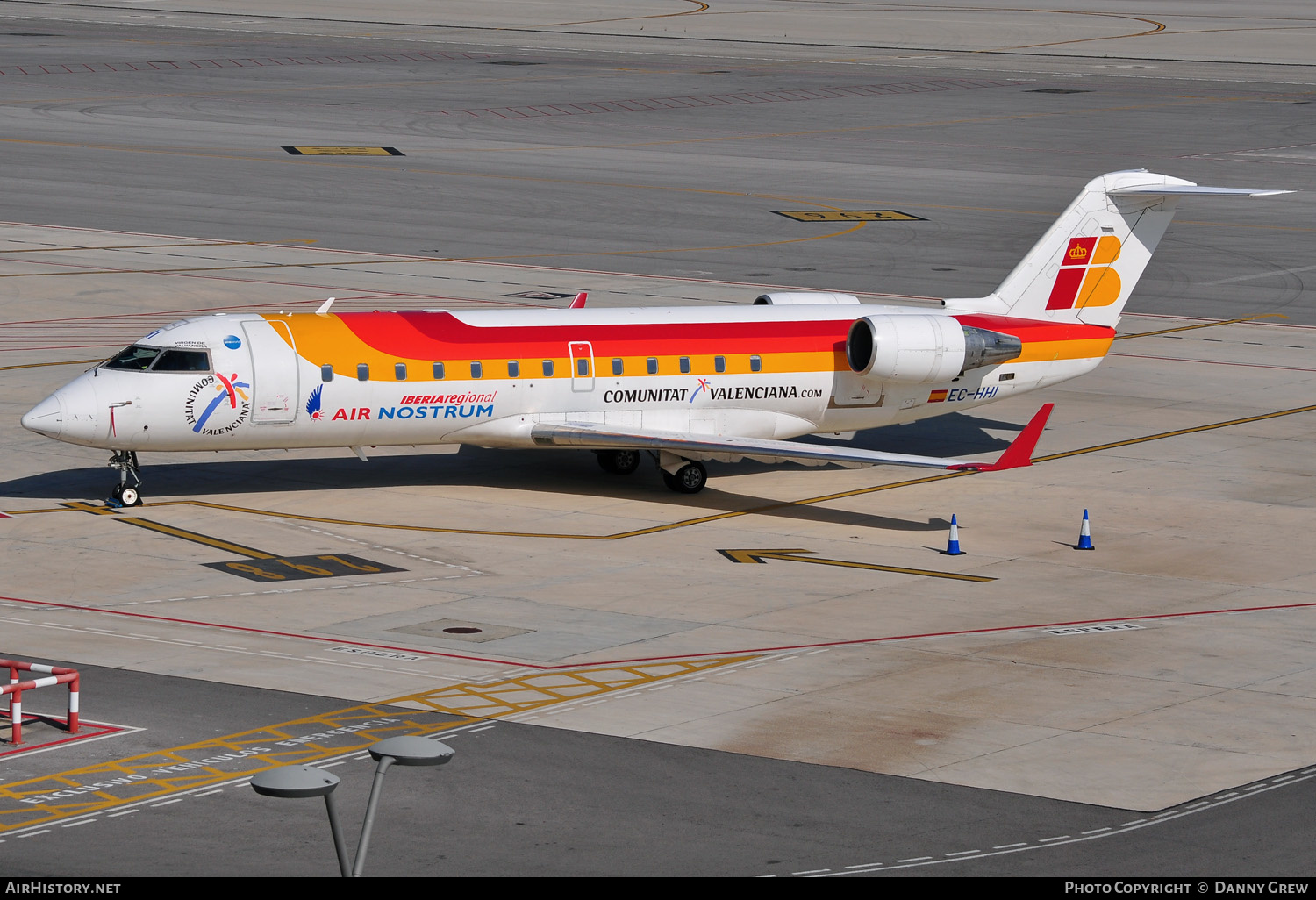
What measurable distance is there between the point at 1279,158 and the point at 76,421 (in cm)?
6281

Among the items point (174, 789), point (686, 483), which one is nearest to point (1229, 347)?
point (686, 483)

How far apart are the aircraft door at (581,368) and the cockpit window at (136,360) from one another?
7527mm

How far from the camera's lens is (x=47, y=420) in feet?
108

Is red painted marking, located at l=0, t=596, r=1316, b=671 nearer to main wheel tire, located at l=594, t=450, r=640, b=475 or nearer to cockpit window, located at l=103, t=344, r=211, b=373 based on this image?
cockpit window, located at l=103, t=344, r=211, b=373

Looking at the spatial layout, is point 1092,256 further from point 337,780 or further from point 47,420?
point 337,780

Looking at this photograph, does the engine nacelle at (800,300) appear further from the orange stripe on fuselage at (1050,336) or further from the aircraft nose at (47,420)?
the aircraft nose at (47,420)

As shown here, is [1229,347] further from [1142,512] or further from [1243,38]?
[1243,38]

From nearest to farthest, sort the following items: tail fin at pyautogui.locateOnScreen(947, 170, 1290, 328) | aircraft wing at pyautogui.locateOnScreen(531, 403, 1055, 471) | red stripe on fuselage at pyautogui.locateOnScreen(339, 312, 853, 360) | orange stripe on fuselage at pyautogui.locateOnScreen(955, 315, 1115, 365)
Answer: aircraft wing at pyautogui.locateOnScreen(531, 403, 1055, 471) < red stripe on fuselage at pyautogui.locateOnScreen(339, 312, 853, 360) < orange stripe on fuselage at pyautogui.locateOnScreen(955, 315, 1115, 365) < tail fin at pyautogui.locateOnScreen(947, 170, 1290, 328)

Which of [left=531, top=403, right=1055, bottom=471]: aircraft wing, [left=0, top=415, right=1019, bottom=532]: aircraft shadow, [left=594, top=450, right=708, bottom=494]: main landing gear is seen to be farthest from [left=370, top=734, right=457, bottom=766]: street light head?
[left=594, top=450, right=708, bottom=494]: main landing gear

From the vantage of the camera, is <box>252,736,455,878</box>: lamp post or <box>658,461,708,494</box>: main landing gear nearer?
<box>252,736,455,878</box>: lamp post

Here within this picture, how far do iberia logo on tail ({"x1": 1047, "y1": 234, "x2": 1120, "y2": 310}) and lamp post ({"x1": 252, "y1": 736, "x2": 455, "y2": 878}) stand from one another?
91.5 ft

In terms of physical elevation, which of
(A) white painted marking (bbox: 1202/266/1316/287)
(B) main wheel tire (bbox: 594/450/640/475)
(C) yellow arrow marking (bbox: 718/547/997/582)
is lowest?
(C) yellow arrow marking (bbox: 718/547/997/582)

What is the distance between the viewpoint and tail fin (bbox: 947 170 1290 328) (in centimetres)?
3938

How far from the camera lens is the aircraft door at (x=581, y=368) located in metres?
35.3
